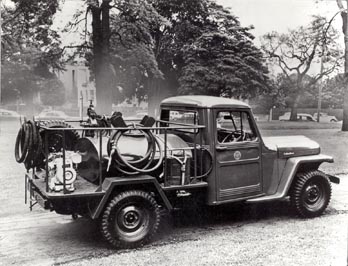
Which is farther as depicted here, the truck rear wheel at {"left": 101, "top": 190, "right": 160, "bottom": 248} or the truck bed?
the truck rear wheel at {"left": 101, "top": 190, "right": 160, "bottom": 248}

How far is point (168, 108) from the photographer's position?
6.83 meters

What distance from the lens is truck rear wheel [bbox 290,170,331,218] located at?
628cm

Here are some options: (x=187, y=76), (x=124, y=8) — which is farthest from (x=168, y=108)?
(x=187, y=76)

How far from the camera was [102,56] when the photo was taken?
15.0 metres

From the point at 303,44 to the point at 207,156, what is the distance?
17.2 m

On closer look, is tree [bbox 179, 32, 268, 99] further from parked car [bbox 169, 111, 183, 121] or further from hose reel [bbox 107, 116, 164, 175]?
hose reel [bbox 107, 116, 164, 175]

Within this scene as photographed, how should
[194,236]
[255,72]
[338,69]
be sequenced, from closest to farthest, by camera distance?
[194,236], [338,69], [255,72]

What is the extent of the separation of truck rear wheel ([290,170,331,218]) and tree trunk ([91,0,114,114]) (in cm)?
920

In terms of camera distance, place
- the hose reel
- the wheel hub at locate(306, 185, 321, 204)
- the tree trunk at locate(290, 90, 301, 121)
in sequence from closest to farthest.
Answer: the hose reel < the wheel hub at locate(306, 185, 321, 204) < the tree trunk at locate(290, 90, 301, 121)

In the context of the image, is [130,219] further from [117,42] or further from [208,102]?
[117,42]

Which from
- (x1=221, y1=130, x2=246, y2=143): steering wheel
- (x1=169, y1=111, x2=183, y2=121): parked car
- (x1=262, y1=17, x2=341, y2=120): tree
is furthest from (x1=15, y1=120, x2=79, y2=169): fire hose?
(x1=262, y1=17, x2=341, y2=120): tree

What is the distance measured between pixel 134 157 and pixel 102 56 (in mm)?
10254

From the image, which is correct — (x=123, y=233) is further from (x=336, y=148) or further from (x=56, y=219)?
(x=336, y=148)

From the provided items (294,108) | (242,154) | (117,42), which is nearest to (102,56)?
(117,42)
